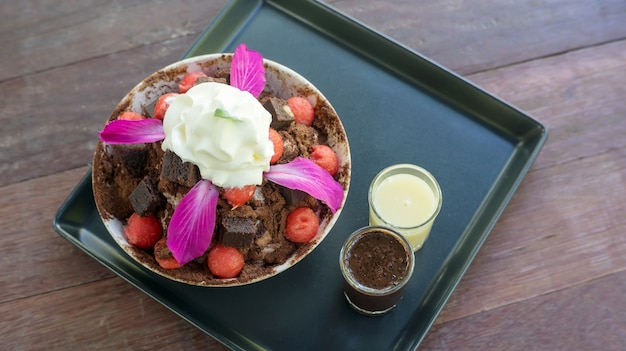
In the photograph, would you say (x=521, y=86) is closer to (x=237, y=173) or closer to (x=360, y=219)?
(x=360, y=219)

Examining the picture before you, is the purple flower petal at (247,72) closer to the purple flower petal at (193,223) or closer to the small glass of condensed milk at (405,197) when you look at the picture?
the purple flower petal at (193,223)

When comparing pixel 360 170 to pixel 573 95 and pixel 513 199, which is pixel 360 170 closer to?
pixel 513 199

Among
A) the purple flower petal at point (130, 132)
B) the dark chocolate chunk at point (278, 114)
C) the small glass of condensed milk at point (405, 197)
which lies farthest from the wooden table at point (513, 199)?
the dark chocolate chunk at point (278, 114)

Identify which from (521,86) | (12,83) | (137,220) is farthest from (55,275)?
(521,86)

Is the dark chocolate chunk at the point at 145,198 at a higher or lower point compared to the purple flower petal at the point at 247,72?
lower

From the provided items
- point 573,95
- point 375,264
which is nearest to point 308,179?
point 375,264

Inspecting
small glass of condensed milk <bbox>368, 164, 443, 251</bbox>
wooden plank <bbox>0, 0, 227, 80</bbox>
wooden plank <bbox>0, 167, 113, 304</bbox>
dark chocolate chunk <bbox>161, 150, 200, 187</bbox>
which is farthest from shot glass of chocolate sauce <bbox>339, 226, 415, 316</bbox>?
wooden plank <bbox>0, 0, 227, 80</bbox>

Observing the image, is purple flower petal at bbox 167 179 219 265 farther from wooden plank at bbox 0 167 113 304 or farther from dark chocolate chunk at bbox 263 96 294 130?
wooden plank at bbox 0 167 113 304

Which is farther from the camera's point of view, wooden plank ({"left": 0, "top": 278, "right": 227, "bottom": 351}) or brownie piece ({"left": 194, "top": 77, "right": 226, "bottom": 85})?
wooden plank ({"left": 0, "top": 278, "right": 227, "bottom": 351})
